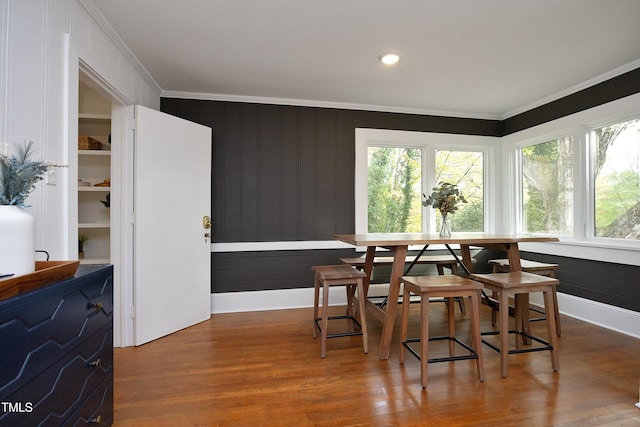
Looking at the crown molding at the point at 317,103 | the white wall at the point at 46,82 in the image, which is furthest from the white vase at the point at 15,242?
the crown molding at the point at 317,103

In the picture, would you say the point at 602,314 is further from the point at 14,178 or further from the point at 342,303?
the point at 14,178

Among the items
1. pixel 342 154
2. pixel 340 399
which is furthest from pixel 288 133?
pixel 340 399

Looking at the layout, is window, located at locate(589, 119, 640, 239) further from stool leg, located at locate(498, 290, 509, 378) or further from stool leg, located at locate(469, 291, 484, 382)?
stool leg, located at locate(469, 291, 484, 382)

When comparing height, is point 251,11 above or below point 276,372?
above

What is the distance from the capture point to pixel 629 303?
3008 mm

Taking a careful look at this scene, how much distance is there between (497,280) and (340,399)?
4.48 feet

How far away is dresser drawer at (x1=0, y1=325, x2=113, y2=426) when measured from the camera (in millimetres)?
970

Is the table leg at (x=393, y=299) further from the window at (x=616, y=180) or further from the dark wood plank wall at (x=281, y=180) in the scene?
the window at (x=616, y=180)

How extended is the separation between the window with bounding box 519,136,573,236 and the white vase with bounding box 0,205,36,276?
463 centimetres

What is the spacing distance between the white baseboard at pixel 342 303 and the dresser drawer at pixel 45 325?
2.25 meters

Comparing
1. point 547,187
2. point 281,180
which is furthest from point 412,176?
point 281,180

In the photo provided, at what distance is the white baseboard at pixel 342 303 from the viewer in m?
3.04

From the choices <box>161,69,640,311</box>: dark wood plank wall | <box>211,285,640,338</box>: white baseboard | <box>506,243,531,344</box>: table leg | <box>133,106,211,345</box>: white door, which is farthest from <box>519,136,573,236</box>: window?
<box>133,106,211,345</box>: white door

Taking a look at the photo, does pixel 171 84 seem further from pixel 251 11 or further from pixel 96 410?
pixel 96 410
